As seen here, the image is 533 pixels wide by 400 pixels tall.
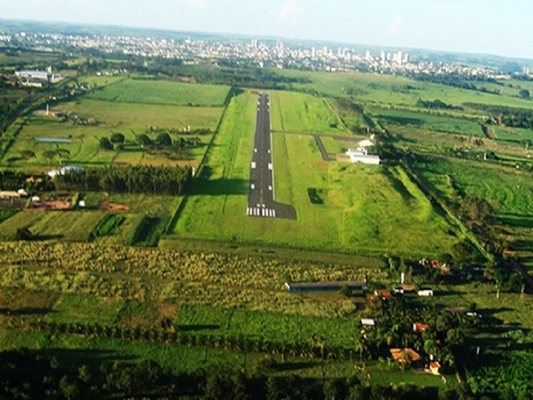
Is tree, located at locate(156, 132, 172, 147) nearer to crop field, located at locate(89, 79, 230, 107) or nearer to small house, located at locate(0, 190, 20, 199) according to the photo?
small house, located at locate(0, 190, 20, 199)

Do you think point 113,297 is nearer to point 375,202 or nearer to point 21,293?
point 21,293

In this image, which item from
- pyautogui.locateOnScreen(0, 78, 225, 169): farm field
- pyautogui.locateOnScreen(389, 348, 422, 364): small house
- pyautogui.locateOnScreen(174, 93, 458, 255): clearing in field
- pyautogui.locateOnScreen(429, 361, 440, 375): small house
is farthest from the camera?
pyautogui.locateOnScreen(0, 78, 225, 169): farm field

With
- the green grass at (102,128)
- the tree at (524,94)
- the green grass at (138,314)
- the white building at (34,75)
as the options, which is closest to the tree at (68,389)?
the green grass at (138,314)

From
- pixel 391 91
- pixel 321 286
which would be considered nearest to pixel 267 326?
pixel 321 286

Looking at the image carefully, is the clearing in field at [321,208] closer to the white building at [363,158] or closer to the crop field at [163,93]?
the white building at [363,158]

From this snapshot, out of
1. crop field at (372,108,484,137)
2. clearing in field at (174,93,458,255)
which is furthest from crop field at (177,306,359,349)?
crop field at (372,108,484,137)

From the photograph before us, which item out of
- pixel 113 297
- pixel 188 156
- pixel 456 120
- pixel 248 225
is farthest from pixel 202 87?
pixel 113 297
